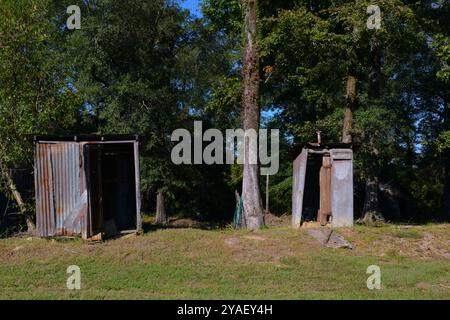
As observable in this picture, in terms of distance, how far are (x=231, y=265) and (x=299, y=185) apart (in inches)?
219

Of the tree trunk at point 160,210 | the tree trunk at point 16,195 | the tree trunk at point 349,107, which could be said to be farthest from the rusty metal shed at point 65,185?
the tree trunk at point 160,210

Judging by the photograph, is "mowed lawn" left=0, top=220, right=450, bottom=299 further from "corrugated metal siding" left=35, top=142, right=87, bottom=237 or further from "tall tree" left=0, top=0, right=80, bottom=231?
"tall tree" left=0, top=0, right=80, bottom=231

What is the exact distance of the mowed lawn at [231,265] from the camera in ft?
32.5

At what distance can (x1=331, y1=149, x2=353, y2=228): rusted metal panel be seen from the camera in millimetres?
16047

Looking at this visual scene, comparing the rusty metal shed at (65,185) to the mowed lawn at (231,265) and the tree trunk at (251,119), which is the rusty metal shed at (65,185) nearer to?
the mowed lawn at (231,265)

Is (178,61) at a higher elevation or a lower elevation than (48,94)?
higher

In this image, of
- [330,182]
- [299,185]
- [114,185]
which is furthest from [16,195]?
[330,182]

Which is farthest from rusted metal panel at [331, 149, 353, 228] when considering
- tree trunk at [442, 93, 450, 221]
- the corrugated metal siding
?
tree trunk at [442, 93, 450, 221]

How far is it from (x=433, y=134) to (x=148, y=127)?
575 inches

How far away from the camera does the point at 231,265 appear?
12.1 meters

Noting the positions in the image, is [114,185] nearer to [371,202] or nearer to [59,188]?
[59,188]
